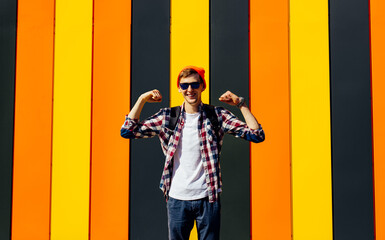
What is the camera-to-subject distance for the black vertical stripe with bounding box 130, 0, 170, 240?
287 centimetres

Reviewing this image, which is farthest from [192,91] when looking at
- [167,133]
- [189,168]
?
[189,168]

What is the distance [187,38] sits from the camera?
2887 millimetres

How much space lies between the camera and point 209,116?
2.16 meters

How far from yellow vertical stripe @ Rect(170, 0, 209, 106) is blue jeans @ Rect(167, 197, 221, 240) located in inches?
44.1

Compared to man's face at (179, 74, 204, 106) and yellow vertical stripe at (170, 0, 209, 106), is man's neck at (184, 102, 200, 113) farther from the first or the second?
yellow vertical stripe at (170, 0, 209, 106)

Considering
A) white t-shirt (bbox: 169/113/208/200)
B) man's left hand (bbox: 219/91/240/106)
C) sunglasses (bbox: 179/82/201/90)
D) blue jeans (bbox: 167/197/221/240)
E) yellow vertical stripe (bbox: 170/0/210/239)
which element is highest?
yellow vertical stripe (bbox: 170/0/210/239)
